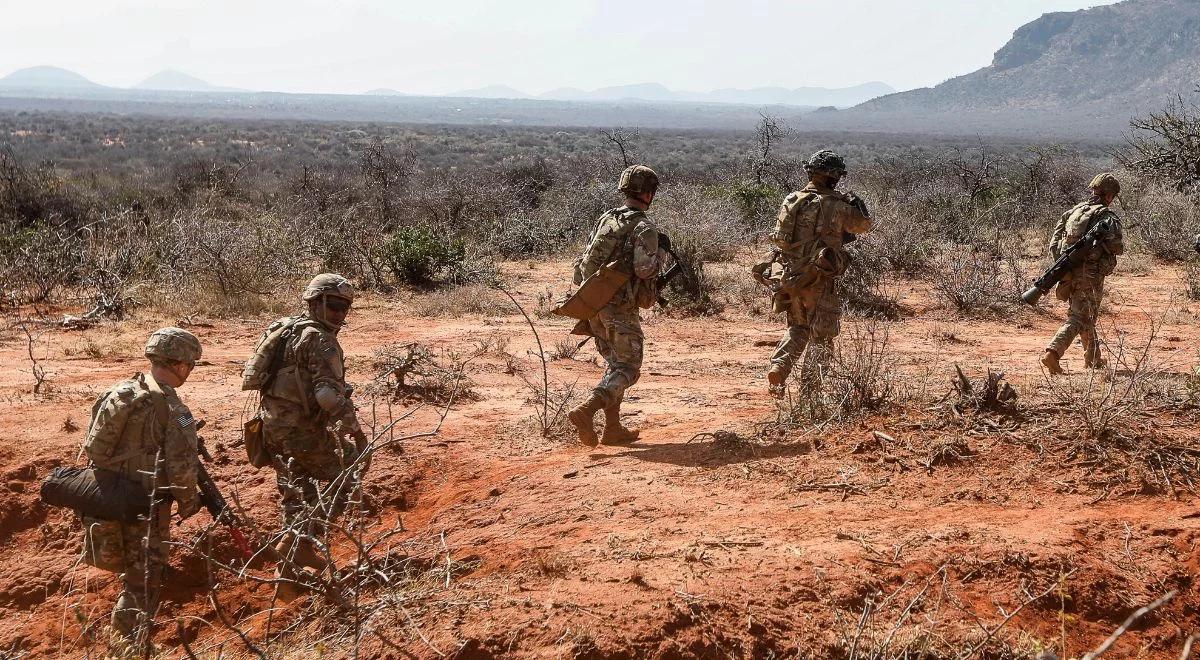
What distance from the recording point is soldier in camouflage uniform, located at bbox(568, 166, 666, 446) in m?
5.10

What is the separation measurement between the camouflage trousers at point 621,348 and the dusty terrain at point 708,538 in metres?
0.38

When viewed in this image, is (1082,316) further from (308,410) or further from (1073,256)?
(308,410)

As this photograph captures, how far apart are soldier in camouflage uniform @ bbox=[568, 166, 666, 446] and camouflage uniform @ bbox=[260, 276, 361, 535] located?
1.42 meters

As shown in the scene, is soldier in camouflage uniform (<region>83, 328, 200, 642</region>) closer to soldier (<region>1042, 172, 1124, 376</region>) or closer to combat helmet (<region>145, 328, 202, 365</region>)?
combat helmet (<region>145, 328, 202, 365</region>)

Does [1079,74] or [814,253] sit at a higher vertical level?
[1079,74]

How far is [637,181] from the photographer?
5148 millimetres

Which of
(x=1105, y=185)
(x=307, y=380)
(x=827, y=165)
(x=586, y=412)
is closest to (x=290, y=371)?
(x=307, y=380)

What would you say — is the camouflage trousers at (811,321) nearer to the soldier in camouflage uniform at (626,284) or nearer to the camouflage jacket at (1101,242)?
the soldier in camouflage uniform at (626,284)

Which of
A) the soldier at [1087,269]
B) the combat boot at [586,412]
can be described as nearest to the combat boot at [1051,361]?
the soldier at [1087,269]

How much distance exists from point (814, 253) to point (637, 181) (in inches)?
60.2

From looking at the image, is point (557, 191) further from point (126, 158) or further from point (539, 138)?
point (539, 138)

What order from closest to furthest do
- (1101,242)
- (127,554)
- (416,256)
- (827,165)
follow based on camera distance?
1. (127,554)
2. (827,165)
3. (1101,242)
4. (416,256)

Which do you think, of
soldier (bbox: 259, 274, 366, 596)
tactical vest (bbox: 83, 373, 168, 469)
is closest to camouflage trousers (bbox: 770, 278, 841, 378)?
soldier (bbox: 259, 274, 366, 596)

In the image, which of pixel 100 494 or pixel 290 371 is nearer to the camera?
pixel 100 494
